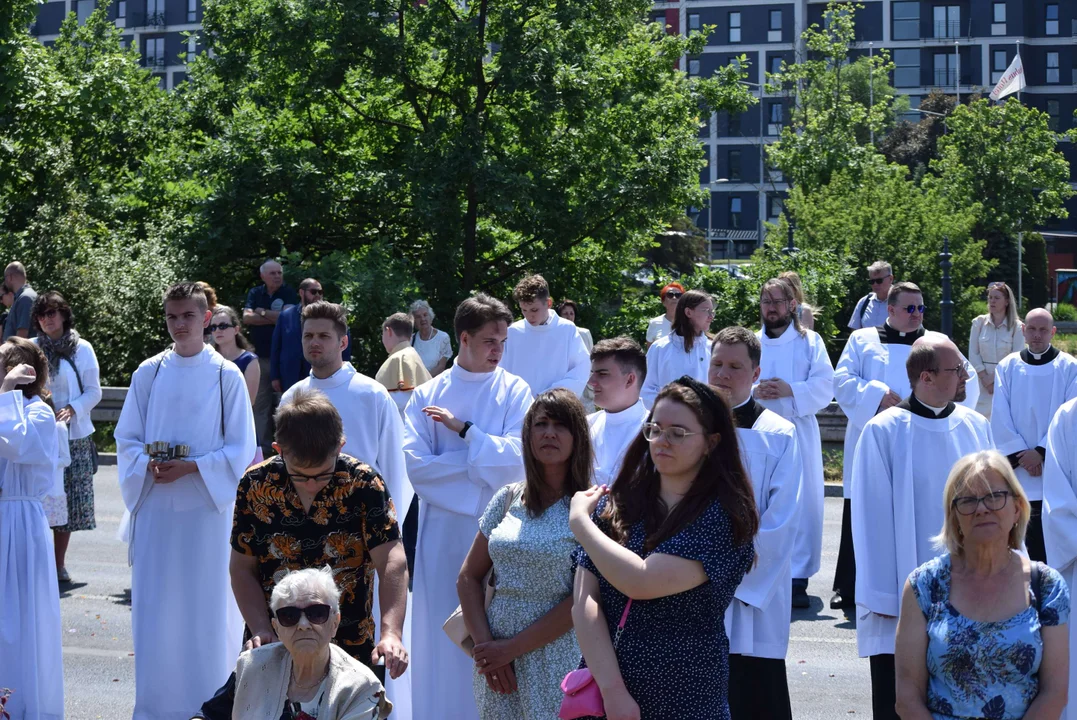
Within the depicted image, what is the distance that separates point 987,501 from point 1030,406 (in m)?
4.48

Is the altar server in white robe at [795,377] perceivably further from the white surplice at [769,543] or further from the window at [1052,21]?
the window at [1052,21]

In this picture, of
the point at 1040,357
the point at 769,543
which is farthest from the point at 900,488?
the point at 1040,357

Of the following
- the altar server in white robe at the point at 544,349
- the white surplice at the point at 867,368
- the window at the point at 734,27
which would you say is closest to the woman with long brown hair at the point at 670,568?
the white surplice at the point at 867,368

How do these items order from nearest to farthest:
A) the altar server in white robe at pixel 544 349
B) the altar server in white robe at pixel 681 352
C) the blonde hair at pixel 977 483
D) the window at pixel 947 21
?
1. the blonde hair at pixel 977 483
2. the altar server in white robe at pixel 681 352
3. the altar server in white robe at pixel 544 349
4. the window at pixel 947 21

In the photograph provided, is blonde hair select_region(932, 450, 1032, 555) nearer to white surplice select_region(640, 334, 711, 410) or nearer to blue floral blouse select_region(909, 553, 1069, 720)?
blue floral blouse select_region(909, 553, 1069, 720)

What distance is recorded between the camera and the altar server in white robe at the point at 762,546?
5.45 m

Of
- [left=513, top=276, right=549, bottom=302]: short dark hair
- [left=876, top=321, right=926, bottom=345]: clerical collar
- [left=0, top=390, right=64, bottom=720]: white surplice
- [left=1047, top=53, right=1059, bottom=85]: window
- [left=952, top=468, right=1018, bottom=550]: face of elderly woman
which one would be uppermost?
[left=1047, top=53, right=1059, bottom=85]: window

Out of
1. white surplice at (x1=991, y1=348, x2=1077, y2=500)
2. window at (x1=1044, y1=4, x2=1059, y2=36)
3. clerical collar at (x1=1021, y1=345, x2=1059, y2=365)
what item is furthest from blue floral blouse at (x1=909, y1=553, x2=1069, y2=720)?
window at (x1=1044, y1=4, x2=1059, y2=36)

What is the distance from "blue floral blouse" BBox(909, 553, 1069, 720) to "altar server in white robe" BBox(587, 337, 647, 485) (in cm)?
193

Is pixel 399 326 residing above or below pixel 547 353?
above

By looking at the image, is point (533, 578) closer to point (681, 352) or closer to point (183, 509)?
point (183, 509)

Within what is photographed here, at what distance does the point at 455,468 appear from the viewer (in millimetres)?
6270

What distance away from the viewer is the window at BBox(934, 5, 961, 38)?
247ft

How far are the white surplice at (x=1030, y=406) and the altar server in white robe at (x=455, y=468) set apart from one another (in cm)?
369
